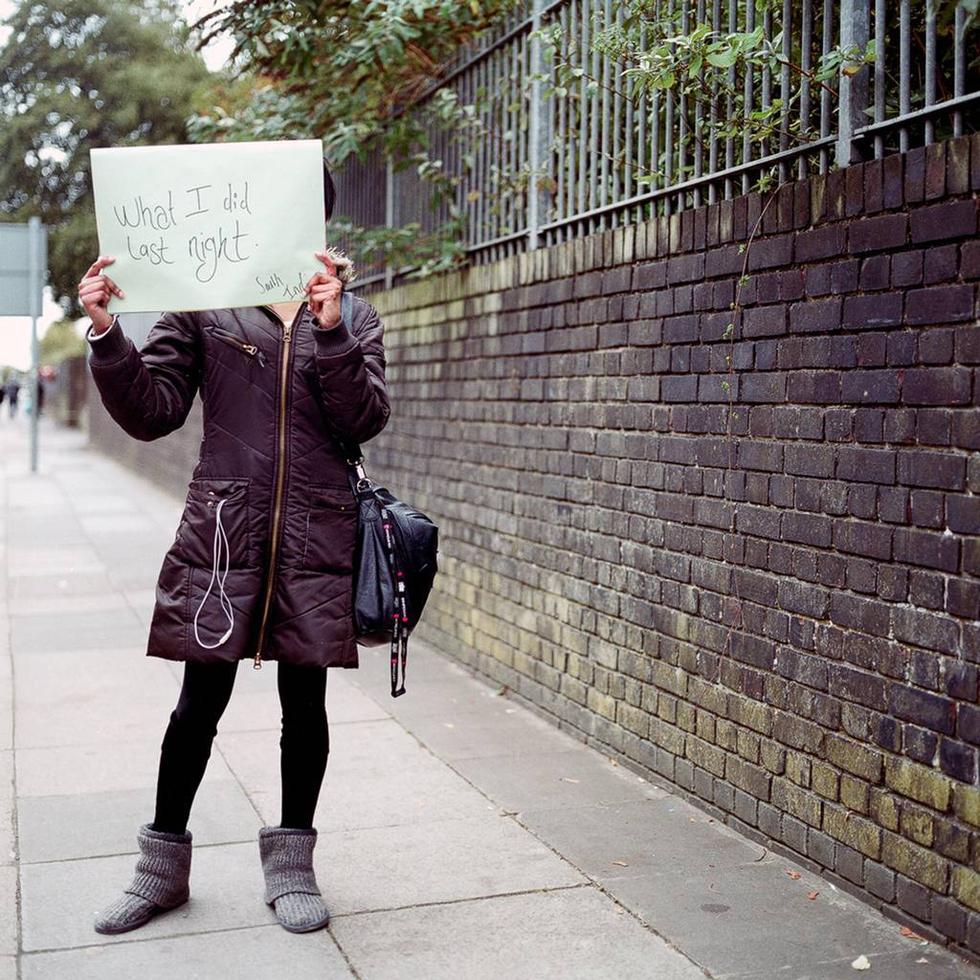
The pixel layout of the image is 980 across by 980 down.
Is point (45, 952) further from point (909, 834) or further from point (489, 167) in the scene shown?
point (489, 167)

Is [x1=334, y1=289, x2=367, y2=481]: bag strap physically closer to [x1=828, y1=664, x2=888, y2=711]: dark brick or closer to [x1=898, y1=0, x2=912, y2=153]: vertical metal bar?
[x1=828, y1=664, x2=888, y2=711]: dark brick

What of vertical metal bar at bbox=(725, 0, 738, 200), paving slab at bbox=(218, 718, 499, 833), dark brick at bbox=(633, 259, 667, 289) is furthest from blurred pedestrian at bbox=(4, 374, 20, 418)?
vertical metal bar at bbox=(725, 0, 738, 200)

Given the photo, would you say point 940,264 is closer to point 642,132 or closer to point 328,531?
point 328,531

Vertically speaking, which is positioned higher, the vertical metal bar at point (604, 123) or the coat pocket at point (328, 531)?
the vertical metal bar at point (604, 123)

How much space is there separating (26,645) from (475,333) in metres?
3.21

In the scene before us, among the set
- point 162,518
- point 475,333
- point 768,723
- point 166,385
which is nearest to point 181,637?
point 166,385

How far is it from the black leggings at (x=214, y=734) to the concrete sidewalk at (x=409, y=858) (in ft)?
1.05

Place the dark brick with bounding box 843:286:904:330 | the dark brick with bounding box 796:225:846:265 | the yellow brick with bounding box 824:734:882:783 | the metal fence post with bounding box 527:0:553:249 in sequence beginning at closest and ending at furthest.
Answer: the dark brick with bounding box 843:286:904:330, the yellow brick with bounding box 824:734:882:783, the dark brick with bounding box 796:225:846:265, the metal fence post with bounding box 527:0:553:249

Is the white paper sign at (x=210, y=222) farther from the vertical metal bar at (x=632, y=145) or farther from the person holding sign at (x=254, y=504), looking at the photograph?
the vertical metal bar at (x=632, y=145)

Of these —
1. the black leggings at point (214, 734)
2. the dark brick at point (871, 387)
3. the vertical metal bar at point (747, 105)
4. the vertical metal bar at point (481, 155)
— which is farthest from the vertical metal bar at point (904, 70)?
the vertical metal bar at point (481, 155)

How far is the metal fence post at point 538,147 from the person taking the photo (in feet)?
21.4

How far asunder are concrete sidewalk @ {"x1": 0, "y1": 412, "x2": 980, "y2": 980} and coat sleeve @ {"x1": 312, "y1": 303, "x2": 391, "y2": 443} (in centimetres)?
138

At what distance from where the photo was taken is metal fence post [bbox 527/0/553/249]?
21.4 ft

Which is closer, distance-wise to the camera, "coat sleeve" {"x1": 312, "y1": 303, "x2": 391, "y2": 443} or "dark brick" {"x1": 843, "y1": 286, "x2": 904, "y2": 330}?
"coat sleeve" {"x1": 312, "y1": 303, "x2": 391, "y2": 443}
